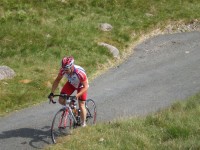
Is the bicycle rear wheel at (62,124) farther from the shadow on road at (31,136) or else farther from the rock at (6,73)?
the rock at (6,73)

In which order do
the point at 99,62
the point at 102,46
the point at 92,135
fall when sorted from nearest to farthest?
1. the point at 92,135
2. the point at 99,62
3. the point at 102,46

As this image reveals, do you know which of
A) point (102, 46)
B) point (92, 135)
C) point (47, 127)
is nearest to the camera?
point (92, 135)

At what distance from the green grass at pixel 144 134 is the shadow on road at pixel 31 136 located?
83 centimetres

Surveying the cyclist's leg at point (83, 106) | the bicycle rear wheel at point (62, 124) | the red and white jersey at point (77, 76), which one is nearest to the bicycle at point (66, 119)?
the bicycle rear wheel at point (62, 124)

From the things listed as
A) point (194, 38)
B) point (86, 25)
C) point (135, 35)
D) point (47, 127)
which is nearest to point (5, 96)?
point (47, 127)

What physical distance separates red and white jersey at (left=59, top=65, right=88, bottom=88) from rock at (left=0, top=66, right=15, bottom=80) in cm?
614

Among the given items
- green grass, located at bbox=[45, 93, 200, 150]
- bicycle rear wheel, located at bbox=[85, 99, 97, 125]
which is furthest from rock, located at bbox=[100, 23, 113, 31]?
green grass, located at bbox=[45, 93, 200, 150]

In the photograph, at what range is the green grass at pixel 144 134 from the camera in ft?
31.7

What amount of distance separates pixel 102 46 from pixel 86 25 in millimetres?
2732

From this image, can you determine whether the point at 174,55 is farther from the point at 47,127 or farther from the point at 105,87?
the point at 47,127

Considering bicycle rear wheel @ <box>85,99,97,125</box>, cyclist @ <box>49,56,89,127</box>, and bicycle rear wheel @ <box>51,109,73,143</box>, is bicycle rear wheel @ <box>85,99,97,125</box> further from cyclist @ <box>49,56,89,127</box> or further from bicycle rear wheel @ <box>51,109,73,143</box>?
bicycle rear wheel @ <box>51,109,73,143</box>

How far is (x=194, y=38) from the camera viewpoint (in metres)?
24.4

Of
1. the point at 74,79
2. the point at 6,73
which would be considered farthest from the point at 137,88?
the point at 74,79

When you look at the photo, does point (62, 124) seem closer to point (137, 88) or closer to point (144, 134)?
point (144, 134)
